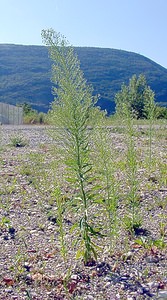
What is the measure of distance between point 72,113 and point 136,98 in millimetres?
15216

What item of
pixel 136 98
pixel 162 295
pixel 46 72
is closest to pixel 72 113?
pixel 162 295

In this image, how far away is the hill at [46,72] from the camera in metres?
69.2

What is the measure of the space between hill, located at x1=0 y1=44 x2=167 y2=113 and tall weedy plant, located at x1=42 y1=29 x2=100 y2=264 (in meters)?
55.0

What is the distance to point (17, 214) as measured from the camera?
178 inches

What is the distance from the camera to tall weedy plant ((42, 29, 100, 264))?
3070 mm

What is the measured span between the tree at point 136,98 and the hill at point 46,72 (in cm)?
3639

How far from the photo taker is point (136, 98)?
17.9m

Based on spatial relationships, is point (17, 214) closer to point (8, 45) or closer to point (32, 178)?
point (32, 178)

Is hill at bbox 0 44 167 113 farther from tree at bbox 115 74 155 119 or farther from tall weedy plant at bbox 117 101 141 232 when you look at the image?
tall weedy plant at bbox 117 101 141 232

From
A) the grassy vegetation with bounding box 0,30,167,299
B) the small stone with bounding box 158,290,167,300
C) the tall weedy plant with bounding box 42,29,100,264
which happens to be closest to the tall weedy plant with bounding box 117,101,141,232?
the grassy vegetation with bounding box 0,30,167,299

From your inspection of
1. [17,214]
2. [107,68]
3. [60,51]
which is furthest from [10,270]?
[107,68]

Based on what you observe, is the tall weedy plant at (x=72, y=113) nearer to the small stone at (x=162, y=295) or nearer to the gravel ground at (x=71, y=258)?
the gravel ground at (x=71, y=258)

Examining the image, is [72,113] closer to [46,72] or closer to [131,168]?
[131,168]

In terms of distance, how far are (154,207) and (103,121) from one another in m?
1.61
